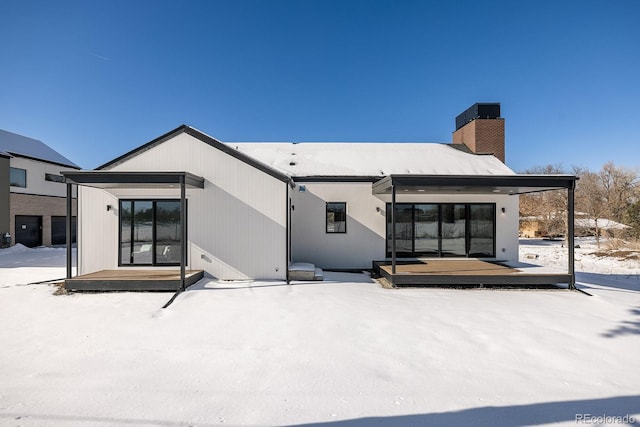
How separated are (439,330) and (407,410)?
7.85ft

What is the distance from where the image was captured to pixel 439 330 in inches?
197

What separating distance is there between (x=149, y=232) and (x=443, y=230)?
9.59 metres

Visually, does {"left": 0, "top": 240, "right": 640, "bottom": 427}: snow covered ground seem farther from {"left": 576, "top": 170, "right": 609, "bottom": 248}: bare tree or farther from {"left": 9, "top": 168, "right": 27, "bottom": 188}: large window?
{"left": 576, "top": 170, "right": 609, "bottom": 248}: bare tree

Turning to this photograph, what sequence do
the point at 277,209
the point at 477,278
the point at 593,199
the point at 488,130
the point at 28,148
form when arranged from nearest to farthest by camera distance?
1. the point at 477,278
2. the point at 277,209
3. the point at 488,130
4. the point at 28,148
5. the point at 593,199

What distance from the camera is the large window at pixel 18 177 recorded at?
17578mm

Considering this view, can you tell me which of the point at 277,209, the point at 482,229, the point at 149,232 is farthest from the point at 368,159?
the point at 149,232

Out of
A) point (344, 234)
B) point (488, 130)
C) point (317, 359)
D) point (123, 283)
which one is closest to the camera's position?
point (317, 359)

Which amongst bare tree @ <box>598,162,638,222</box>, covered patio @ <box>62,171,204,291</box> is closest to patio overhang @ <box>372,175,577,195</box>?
covered patio @ <box>62,171,204,291</box>

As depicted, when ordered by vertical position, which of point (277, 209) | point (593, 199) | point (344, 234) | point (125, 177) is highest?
point (593, 199)

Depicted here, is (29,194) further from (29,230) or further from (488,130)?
(488,130)

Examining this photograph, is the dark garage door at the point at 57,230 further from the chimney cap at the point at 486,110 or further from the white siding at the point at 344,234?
the chimney cap at the point at 486,110

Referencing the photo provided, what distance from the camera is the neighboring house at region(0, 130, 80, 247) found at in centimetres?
1714

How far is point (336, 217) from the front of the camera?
35.2 feet

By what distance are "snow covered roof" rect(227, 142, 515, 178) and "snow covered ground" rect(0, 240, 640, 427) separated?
5642mm
